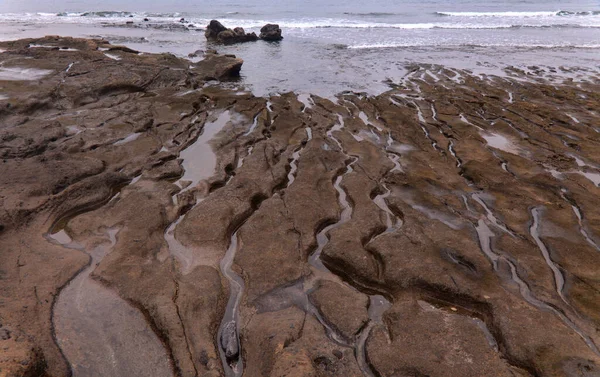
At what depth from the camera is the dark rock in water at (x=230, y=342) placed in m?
Answer: 5.90

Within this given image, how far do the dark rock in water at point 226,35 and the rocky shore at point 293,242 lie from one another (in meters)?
20.5

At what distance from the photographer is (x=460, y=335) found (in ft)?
20.3

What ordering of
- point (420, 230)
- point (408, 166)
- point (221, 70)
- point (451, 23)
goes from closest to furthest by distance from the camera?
point (420, 230)
point (408, 166)
point (221, 70)
point (451, 23)

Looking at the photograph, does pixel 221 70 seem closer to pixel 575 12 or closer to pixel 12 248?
pixel 12 248

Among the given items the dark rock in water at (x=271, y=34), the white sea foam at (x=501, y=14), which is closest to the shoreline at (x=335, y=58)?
the dark rock in water at (x=271, y=34)

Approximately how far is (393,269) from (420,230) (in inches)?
63.0

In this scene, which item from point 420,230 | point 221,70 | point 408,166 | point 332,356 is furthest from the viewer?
point 221,70

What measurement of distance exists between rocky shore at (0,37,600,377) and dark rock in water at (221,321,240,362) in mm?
35

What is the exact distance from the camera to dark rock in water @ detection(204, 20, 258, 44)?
1364 inches

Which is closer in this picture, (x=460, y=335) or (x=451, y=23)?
(x=460, y=335)

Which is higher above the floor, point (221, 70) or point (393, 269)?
point (221, 70)

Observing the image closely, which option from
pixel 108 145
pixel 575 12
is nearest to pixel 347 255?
pixel 108 145

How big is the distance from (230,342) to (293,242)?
2.84m

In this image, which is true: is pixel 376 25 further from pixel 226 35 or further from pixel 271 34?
pixel 226 35
